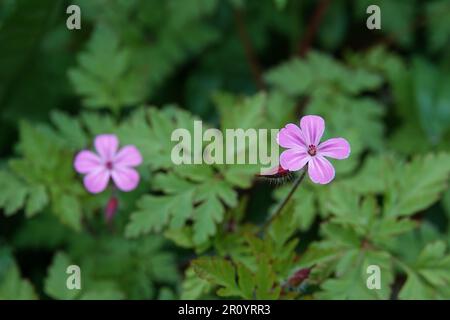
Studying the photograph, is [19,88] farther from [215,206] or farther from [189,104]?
[215,206]

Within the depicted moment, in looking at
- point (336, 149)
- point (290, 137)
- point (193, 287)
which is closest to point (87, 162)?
point (193, 287)

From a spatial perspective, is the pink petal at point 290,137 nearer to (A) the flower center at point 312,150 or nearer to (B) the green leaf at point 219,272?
(A) the flower center at point 312,150

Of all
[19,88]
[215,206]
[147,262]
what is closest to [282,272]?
[215,206]

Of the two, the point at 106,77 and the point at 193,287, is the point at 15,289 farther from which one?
the point at 106,77

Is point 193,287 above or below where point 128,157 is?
below

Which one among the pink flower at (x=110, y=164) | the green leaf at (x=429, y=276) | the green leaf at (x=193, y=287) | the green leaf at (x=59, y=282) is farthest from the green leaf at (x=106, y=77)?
the green leaf at (x=429, y=276)

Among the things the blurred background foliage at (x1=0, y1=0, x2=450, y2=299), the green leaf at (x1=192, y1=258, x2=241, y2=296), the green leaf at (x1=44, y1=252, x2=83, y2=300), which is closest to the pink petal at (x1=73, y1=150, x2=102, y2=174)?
the blurred background foliage at (x1=0, y1=0, x2=450, y2=299)
